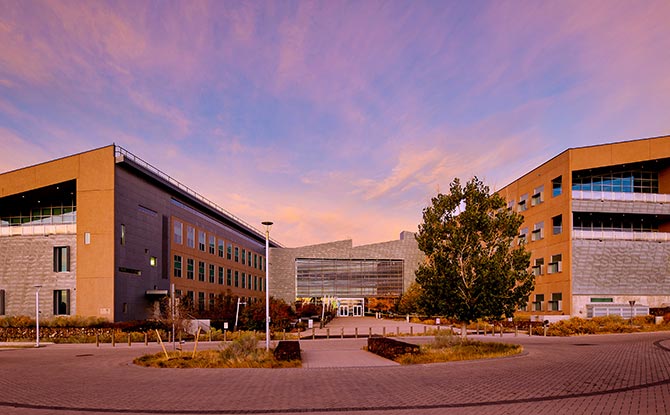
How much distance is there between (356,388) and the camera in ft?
45.2

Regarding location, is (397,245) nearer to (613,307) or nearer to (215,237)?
(215,237)

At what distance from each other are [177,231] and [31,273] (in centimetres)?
1463

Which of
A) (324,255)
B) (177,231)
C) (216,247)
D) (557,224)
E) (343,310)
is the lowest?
(343,310)

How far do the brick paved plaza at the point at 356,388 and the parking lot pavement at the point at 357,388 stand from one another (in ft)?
0.08

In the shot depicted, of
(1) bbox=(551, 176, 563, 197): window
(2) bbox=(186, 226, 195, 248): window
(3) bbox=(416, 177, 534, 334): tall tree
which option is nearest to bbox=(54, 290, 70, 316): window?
(2) bbox=(186, 226, 195, 248): window

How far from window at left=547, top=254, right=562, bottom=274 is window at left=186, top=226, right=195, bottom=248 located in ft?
125

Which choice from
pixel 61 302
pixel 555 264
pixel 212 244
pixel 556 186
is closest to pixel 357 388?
pixel 61 302

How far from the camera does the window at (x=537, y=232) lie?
5669 centimetres

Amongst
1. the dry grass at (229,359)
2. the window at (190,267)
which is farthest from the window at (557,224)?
the dry grass at (229,359)

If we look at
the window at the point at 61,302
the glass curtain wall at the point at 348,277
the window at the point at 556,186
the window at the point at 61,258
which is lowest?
the glass curtain wall at the point at 348,277

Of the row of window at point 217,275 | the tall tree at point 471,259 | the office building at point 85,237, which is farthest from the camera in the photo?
the row of window at point 217,275

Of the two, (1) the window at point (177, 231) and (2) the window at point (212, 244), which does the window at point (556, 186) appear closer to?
(1) the window at point (177, 231)

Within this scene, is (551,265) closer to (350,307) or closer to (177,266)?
(177,266)

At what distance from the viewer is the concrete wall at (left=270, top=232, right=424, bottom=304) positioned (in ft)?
308
